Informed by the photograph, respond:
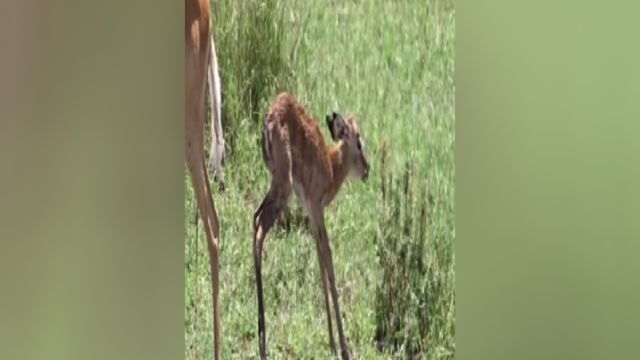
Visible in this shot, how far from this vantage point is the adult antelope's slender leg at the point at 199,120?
172cm

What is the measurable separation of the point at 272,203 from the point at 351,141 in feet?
0.76

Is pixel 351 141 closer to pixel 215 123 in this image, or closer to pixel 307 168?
pixel 307 168

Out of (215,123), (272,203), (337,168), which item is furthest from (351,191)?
(215,123)

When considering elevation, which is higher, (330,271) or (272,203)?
(272,203)

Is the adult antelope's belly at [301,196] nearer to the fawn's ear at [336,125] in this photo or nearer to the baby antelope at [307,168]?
the baby antelope at [307,168]

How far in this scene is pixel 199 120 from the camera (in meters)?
1.73

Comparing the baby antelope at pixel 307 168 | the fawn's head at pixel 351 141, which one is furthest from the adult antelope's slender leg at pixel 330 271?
the fawn's head at pixel 351 141

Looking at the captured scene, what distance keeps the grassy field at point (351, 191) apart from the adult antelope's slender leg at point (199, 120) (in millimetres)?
20

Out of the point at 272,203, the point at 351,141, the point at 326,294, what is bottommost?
the point at 326,294

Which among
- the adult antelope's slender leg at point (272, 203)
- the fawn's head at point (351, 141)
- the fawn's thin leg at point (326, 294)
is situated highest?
the fawn's head at point (351, 141)
